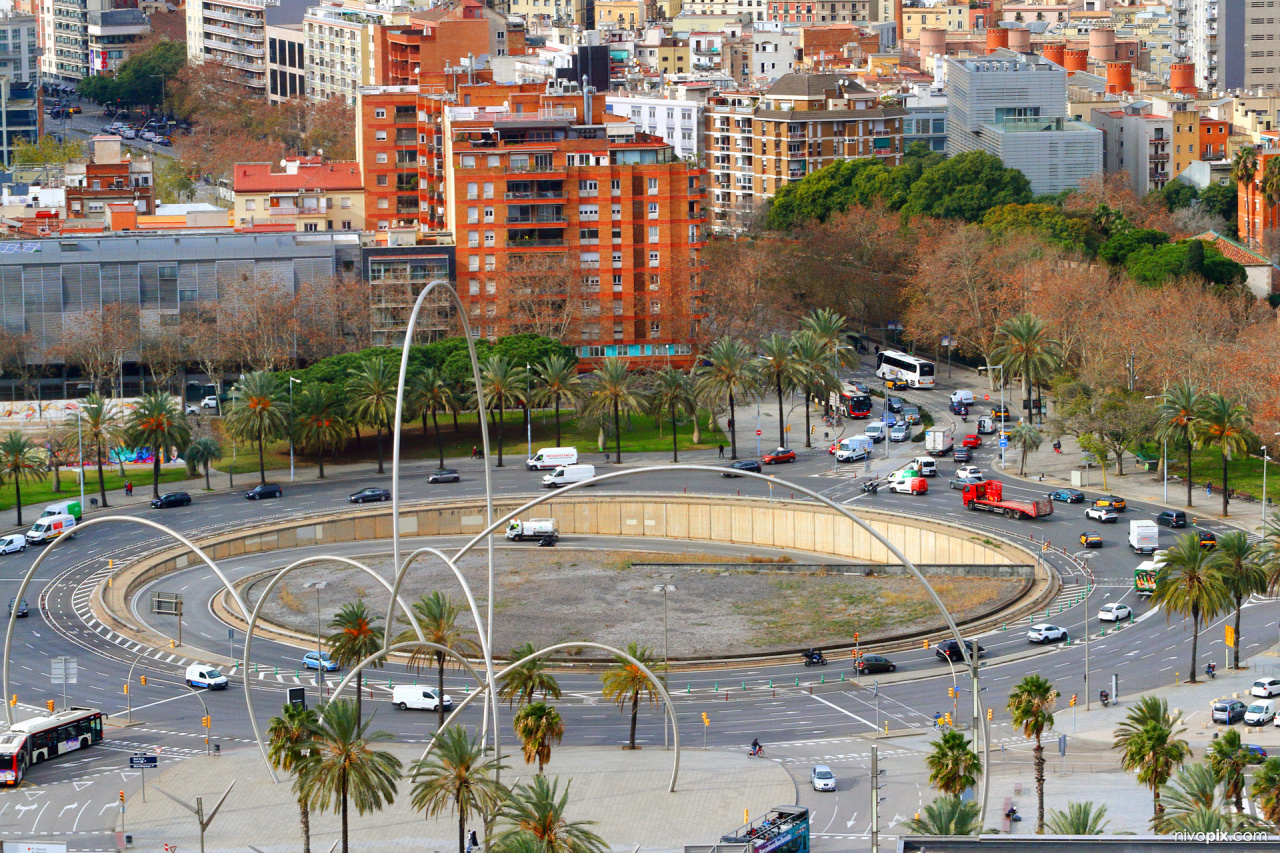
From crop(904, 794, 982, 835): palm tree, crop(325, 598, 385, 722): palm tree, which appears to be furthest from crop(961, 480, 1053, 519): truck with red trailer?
crop(904, 794, 982, 835): palm tree

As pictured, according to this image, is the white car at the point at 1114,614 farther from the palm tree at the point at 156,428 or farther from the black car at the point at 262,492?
the palm tree at the point at 156,428

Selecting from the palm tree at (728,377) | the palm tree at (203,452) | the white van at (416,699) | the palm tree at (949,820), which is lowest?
the white van at (416,699)

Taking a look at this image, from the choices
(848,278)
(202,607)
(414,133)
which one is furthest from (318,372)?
(414,133)

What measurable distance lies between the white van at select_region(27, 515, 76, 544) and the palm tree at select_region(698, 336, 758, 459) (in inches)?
1660

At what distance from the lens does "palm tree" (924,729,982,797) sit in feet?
233

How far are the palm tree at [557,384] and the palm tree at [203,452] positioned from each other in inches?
870

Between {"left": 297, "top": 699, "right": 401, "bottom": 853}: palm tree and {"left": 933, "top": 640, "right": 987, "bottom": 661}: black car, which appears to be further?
{"left": 933, "top": 640, "right": 987, "bottom": 661}: black car

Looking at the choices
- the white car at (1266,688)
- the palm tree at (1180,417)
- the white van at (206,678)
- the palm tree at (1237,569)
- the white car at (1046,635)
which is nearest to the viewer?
the white car at (1266,688)

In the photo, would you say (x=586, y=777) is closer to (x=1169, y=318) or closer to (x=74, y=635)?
(x=74, y=635)

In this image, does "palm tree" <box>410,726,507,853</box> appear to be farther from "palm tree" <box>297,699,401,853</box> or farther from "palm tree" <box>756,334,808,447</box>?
"palm tree" <box>756,334,808,447</box>

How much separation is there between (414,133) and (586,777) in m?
125

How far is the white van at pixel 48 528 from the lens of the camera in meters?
124

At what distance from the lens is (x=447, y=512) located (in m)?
132

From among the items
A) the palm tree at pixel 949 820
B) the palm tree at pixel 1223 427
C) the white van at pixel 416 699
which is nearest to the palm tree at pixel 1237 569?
the palm tree at pixel 1223 427
